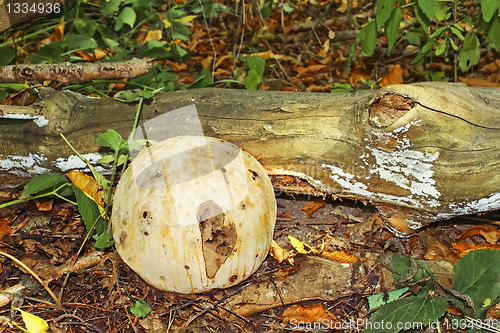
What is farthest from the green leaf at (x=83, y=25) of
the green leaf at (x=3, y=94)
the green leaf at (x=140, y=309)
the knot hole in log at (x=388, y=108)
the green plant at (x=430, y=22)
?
the knot hole in log at (x=388, y=108)

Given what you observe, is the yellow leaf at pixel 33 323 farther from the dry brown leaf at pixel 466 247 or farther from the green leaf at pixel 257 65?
the dry brown leaf at pixel 466 247

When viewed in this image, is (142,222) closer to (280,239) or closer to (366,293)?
(280,239)

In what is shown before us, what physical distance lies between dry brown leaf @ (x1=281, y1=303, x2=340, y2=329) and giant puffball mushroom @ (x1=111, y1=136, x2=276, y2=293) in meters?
0.33

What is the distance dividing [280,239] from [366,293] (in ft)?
2.10

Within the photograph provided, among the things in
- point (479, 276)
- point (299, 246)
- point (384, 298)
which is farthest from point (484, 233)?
point (299, 246)

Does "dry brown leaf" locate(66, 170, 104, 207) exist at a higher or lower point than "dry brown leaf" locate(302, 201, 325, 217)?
higher

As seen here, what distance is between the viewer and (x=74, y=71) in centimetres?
254

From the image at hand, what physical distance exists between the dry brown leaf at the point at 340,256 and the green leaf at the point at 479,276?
1.91 ft

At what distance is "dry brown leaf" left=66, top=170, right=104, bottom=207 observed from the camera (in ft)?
8.20

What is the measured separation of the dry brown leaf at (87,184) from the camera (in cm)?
250

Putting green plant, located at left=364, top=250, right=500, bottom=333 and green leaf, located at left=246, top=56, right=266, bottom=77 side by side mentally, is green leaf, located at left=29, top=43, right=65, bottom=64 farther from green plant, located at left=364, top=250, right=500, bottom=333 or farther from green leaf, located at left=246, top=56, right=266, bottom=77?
green plant, located at left=364, top=250, right=500, bottom=333

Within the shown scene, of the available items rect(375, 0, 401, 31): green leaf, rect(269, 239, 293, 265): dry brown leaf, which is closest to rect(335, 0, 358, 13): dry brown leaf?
rect(375, 0, 401, 31): green leaf

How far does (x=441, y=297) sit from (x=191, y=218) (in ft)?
4.66

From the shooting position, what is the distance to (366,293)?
7.45 ft
